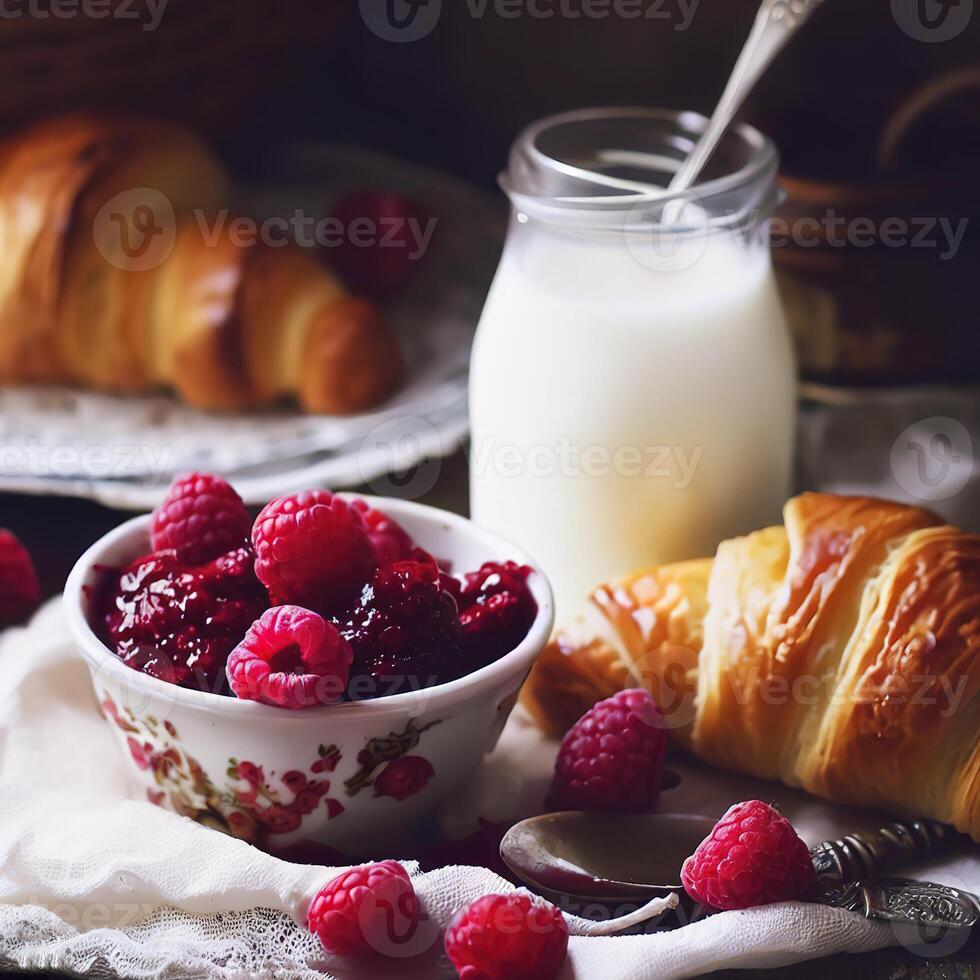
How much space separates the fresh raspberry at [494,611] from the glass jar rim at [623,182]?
28cm

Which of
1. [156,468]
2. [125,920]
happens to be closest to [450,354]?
[156,468]

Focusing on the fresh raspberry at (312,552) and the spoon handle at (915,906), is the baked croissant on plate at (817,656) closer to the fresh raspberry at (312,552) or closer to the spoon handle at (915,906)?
the spoon handle at (915,906)

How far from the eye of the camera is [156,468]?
1.27m

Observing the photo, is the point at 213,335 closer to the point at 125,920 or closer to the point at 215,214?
the point at 215,214

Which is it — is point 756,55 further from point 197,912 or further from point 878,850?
point 197,912

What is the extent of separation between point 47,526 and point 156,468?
11cm

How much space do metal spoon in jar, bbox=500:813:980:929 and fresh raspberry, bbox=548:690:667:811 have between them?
0.01m

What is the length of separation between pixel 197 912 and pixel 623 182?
24.9 inches

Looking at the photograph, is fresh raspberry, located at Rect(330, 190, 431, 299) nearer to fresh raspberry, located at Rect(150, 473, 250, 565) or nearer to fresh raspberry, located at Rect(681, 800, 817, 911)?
fresh raspberry, located at Rect(150, 473, 250, 565)

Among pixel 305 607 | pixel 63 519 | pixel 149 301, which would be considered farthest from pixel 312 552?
pixel 149 301

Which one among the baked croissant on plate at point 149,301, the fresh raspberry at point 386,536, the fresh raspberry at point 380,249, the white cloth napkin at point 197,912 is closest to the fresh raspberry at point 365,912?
the white cloth napkin at point 197,912

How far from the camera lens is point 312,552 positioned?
0.84 metres

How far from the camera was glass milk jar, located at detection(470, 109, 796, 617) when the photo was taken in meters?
1.08

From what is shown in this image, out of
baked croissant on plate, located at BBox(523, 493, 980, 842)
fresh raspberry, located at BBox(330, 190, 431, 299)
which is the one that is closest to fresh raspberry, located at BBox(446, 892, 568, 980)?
baked croissant on plate, located at BBox(523, 493, 980, 842)
